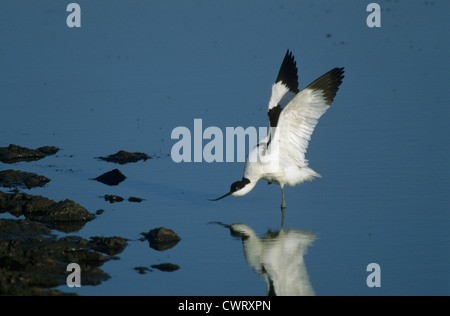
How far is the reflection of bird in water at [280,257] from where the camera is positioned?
8531mm

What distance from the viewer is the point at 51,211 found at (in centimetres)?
1046

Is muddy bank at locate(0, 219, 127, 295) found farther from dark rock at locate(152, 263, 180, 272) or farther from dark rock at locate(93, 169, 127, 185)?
dark rock at locate(93, 169, 127, 185)

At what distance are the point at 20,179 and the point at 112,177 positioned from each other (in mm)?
1468

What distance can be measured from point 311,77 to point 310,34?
4.34 meters

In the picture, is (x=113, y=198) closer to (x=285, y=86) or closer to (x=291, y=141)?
(x=291, y=141)

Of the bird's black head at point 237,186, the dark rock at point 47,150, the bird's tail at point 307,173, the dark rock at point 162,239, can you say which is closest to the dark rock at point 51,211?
the dark rock at point 162,239

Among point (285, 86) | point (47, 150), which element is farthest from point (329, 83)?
point (47, 150)

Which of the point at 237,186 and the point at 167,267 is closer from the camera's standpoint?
the point at 167,267

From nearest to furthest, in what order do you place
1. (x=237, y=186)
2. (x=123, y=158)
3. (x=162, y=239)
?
(x=162, y=239)
(x=237, y=186)
(x=123, y=158)

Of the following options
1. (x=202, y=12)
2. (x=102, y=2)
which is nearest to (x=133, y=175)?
(x=202, y=12)

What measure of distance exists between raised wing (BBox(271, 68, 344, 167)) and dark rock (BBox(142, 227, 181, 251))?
2366 millimetres

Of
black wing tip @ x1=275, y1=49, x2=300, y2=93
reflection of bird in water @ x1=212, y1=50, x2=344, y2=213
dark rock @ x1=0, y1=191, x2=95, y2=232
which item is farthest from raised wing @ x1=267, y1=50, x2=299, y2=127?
dark rock @ x1=0, y1=191, x2=95, y2=232

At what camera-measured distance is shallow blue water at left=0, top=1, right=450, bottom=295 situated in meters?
9.29
